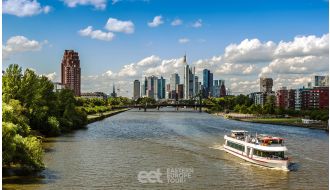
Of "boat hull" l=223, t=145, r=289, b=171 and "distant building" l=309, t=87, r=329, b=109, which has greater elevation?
"distant building" l=309, t=87, r=329, b=109

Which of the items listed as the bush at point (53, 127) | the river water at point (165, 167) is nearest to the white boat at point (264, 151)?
the river water at point (165, 167)

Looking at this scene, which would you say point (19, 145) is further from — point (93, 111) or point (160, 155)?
point (93, 111)

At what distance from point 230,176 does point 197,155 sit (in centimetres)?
1070

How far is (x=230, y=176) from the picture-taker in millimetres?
32844

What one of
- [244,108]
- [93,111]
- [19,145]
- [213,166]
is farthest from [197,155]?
[244,108]

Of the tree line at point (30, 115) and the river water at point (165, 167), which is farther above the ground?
the tree line at point (30, 115)

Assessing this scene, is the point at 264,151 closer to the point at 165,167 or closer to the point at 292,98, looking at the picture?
the point at 165,167
